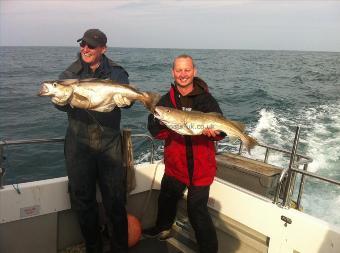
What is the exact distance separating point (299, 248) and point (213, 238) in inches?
35.8

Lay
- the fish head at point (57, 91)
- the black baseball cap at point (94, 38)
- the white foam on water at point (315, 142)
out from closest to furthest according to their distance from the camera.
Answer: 1. the fish head at point (57, 91)
2. the black baseball cap at point (94, 38)
3. the white foam on water at point (315, 142)

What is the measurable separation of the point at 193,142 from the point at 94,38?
149 centimetres

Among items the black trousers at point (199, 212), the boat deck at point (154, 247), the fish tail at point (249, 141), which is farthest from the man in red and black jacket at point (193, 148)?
the boat deck at point (154, 247)

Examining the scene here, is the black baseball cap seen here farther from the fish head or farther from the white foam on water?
the white foam on water

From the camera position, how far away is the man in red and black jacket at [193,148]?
4.11 metres

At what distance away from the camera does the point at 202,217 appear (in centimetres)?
426

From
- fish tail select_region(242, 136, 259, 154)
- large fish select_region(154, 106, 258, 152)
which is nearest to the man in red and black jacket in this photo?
large fish select_region(154, 106, 258, 152)

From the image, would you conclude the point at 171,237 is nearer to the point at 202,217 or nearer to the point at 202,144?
the point at 202,217

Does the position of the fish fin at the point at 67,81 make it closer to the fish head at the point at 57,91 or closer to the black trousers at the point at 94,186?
the fish head at the point at 57,91

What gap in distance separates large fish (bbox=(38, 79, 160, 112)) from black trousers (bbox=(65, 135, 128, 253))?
483 millimetres

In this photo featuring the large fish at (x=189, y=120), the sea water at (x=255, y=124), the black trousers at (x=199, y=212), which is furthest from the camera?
the sea water at (x=255, y=124)

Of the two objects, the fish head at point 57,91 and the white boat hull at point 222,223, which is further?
the white boat hull at point 222,223

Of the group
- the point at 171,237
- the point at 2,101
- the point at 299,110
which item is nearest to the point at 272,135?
the point at 299,110

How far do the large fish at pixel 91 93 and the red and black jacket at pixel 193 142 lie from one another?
1.23 ft
